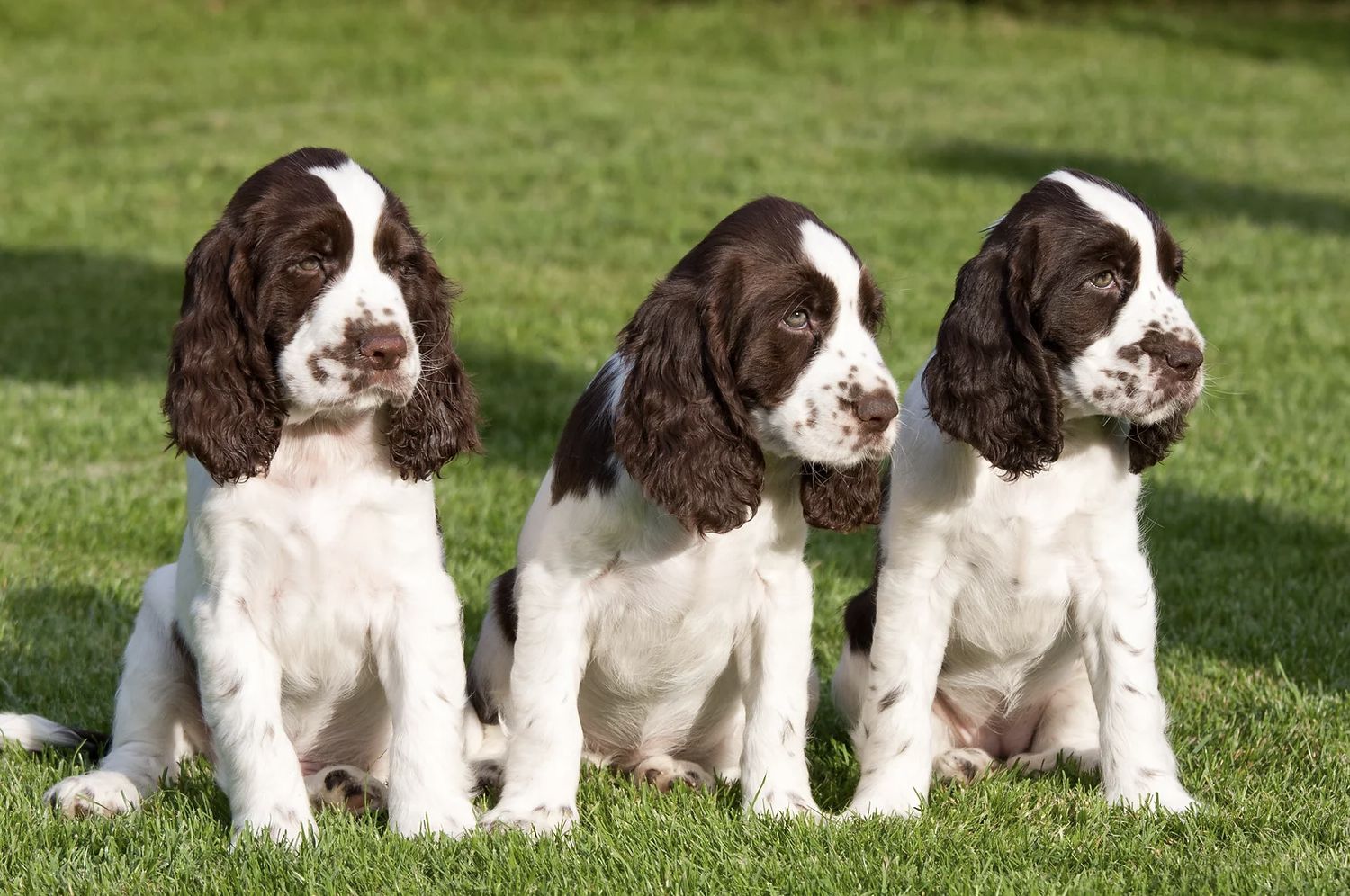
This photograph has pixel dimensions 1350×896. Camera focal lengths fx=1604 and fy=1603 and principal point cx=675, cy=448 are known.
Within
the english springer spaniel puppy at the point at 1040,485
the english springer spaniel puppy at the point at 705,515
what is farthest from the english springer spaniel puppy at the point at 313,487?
the english springer spaniel puppy at the point at 1040,485

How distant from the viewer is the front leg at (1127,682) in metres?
4.86

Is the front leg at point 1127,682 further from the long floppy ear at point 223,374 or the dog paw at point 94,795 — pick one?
the dog paw at point 94,795

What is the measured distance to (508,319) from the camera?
1188 centimetres

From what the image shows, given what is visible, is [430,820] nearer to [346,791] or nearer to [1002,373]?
[346,791]

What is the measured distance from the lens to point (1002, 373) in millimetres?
4746

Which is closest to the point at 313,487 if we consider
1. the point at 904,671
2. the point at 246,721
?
the point at 246,721

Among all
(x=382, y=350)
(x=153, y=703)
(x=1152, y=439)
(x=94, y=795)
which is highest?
(x=382, y=350)

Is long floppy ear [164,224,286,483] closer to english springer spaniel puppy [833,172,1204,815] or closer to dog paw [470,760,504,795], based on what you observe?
dog paw [470,760,504,795]

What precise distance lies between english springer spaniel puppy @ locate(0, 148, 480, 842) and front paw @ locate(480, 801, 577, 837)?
86mm

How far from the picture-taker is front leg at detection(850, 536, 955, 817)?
4.89 metres

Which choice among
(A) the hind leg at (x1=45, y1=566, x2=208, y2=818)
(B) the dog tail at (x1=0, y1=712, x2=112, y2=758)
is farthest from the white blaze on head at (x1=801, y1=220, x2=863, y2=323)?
(B) the dog tail at (x1=0, y1=712, x2=112, y2=758)

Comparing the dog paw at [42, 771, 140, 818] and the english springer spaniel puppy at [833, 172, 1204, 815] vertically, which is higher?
the english springer spaniel puppy at [833, 172, 1204, 815]

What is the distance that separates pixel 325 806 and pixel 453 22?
20423mm

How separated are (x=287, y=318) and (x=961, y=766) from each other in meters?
2.59
